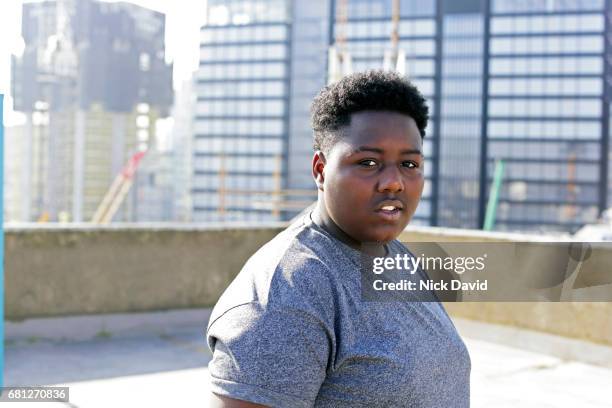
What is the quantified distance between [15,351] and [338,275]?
16.5 ft

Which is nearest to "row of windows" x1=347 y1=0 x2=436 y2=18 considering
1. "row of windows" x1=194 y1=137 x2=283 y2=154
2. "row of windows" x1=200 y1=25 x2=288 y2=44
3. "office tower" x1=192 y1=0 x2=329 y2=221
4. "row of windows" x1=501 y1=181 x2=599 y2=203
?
"office tower" x1=192 y1=0 x2=329 y2=221

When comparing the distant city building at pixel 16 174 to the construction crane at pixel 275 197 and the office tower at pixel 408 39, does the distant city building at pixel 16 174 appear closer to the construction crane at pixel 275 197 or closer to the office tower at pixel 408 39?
the construction crane at pixel 275 197

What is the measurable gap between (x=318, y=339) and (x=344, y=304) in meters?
0.09

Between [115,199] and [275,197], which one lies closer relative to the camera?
[275,197]

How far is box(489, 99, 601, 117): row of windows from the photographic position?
90.8 meters

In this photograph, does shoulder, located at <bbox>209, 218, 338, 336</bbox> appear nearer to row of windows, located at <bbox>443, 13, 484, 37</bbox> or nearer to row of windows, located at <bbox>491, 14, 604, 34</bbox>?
row of windows, located at <bbox>491, 14, 604, 34</bbox>

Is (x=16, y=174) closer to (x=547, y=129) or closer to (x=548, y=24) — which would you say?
(x=547, y=129)

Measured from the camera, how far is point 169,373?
5.18m

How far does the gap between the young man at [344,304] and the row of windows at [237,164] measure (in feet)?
341

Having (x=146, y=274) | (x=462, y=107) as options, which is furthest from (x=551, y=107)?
(x=146, y=274)

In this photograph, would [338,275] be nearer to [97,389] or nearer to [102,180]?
[97,389]

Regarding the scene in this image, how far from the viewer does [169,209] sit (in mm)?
149375

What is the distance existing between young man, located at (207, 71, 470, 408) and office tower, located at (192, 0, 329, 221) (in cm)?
10412

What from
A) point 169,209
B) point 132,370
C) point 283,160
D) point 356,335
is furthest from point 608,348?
point 169,209
